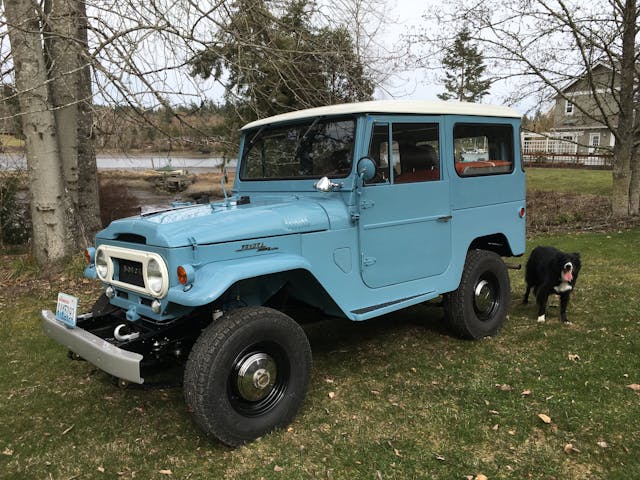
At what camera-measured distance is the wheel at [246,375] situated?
292cm

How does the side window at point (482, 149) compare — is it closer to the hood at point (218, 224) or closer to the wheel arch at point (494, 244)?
the wheel arch at point (494, 244)

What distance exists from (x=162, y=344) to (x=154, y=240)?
77cm

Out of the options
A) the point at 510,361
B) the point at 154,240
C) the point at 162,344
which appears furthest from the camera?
the point at 510,361

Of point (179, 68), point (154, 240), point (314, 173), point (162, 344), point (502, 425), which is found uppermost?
point (179, 68)

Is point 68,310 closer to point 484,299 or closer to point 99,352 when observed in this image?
point 99,352

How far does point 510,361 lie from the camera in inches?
174

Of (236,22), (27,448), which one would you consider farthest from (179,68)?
(27,448)

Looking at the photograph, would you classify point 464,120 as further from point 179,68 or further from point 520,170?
point 179,68

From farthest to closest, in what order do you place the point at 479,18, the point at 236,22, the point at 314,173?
1. the point at 479,18
2. the point at 236,22
3. the point at 314,173

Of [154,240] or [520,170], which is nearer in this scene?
[154,240]

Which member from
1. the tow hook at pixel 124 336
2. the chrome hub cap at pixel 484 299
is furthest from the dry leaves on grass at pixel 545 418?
the tow hook at pixel 124 336

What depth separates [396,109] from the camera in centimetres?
397

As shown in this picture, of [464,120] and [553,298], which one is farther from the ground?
[464,120]

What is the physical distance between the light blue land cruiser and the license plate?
0.19ft
